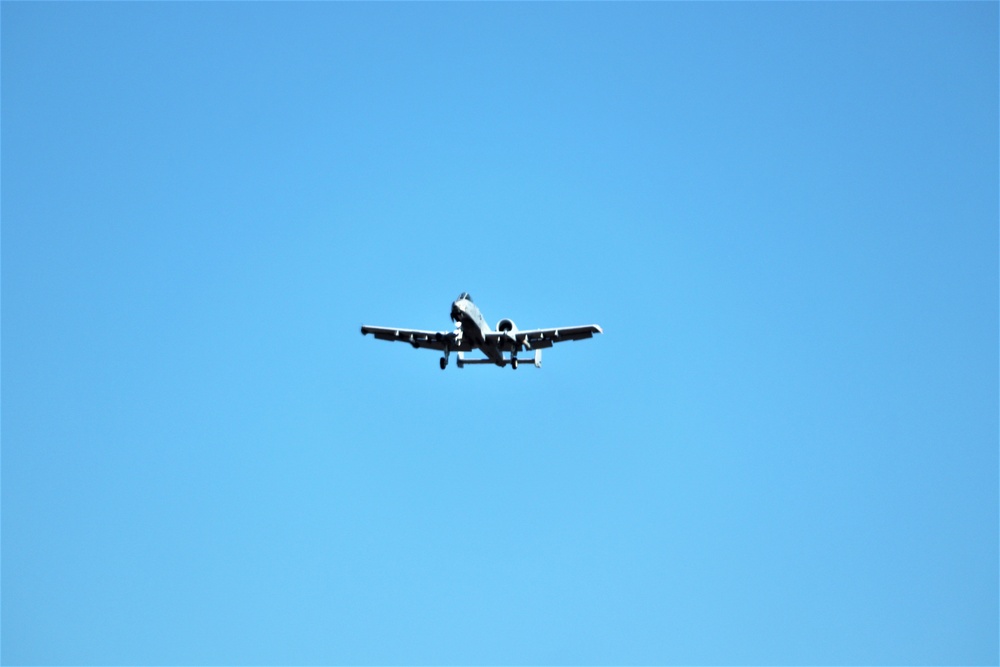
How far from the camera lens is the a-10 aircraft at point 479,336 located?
9388 centimetres

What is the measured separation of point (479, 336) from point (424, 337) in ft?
13.8

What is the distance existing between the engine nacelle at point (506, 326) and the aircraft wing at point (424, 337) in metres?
2.20

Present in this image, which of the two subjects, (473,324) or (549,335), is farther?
(549,335)

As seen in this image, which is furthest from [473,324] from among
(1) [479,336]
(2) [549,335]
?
(2) [549,335]

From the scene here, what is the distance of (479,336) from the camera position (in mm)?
94688

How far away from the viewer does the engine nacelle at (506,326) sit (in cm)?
9695

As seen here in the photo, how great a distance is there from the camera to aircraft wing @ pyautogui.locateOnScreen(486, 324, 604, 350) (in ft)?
319

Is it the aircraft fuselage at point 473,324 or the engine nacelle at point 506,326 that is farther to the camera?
the engine nacelle at point 506,326

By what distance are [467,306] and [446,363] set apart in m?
4.26

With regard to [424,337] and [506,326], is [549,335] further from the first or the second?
[424,337]

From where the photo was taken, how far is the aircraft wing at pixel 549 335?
97.1 metres

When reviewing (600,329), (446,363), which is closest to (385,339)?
(446,363)

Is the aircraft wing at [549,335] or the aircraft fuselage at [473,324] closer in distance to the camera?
the aircraft fuselage at [473,324]

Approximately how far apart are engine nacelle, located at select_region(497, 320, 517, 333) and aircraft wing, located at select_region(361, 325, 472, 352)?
7.20 ft
